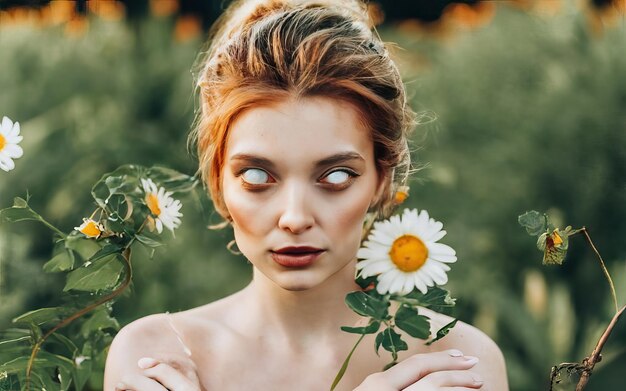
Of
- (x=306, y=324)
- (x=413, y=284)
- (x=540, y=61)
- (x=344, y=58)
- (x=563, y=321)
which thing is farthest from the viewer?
(x=540, y=61)

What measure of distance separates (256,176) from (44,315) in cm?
52

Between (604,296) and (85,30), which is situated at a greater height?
(85,30)

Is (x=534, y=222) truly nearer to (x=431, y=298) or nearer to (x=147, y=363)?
(x=431, y=298)

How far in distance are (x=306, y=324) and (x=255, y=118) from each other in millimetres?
398

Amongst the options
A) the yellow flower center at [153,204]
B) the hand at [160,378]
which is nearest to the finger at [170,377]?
the hand at [160,378]

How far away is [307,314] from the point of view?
67.4 inches

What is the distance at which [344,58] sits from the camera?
1614 mm

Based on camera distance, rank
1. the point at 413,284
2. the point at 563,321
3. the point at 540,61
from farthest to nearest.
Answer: the point at 540,61 → the point at 563,321 → the point at 413,284

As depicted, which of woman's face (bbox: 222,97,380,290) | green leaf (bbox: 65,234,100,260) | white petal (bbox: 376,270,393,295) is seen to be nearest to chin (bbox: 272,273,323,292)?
woman's face (bbox: 222,97,380,290)

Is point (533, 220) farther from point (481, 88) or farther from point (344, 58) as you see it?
point (481, 88)

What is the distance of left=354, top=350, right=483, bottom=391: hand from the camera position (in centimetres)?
152

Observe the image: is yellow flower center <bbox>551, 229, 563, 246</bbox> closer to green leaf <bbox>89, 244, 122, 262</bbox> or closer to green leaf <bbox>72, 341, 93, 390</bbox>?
green leaf <bbox>89, 244, 122, 262</bbox>

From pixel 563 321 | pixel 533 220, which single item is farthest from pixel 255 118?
pixel 563 321

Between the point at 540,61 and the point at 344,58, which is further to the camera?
the point at 540,61
